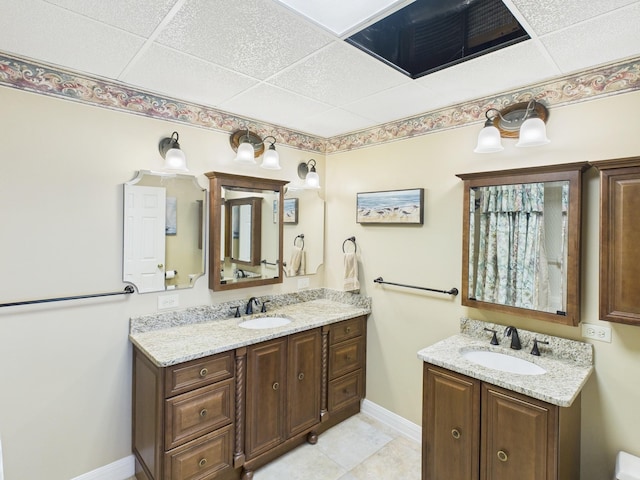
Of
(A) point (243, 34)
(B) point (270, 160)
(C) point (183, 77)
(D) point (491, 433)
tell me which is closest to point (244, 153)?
(B) point (270, 160)

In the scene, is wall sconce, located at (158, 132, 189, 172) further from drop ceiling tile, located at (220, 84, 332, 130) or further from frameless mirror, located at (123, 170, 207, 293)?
drop ceiling tile, located at (220, 84, 332, 130)

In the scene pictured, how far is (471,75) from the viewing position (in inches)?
78.0

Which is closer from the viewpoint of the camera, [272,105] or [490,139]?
[490,139]

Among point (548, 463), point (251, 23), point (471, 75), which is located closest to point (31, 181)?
point (251, 23)

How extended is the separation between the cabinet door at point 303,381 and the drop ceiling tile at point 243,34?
1780 millimetres

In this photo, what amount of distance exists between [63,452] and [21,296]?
96 centimetres

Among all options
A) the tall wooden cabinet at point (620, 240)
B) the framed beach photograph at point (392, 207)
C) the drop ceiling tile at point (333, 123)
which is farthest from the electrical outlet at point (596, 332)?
the drop ceiling tile at point (333, 123)

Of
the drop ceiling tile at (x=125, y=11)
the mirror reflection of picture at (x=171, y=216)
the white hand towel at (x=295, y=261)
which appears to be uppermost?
the drop ceiling tile at (x=125, y=11)

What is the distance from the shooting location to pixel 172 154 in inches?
87.0

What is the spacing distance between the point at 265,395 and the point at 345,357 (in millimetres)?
814

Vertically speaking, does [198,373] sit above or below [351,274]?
below

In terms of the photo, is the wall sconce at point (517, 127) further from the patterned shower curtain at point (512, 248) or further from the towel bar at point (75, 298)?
the towel bar at point (75, 298)

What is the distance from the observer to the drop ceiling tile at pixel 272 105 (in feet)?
7.45

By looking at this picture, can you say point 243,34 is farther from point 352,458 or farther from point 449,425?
point 352,458
